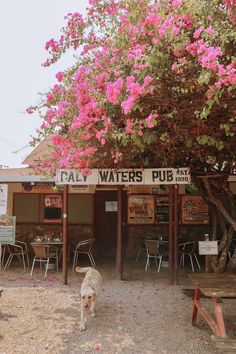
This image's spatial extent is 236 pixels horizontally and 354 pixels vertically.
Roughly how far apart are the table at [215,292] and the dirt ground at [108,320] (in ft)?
1.12

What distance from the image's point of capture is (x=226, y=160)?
24.6 feet

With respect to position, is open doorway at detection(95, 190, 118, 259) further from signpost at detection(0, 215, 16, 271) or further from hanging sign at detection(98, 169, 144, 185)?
signpost at detection(0, 215, 16, 271)

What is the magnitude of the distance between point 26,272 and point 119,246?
2.44 meters

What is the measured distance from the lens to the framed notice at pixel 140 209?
10.9 m

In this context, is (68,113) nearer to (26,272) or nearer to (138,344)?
(138,344)

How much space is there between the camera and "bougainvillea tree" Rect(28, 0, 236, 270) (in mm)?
3990

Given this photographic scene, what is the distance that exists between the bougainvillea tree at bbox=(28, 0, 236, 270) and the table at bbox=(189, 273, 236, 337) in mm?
1755

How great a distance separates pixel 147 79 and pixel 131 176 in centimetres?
362

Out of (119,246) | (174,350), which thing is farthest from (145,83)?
(119,246)

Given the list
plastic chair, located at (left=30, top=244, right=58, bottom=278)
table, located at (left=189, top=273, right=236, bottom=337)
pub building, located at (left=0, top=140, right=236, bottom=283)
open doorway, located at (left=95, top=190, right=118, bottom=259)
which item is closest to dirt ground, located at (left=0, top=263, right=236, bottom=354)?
table, located at (left=189, top=273, right=236, bottom=337)

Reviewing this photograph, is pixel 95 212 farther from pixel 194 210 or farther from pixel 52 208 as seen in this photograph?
pixel 194 210

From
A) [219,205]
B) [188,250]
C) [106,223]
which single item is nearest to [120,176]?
[219,205]

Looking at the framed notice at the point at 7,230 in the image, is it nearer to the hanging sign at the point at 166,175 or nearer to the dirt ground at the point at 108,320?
the dirt ground at the point at 108,320

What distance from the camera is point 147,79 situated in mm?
3916
